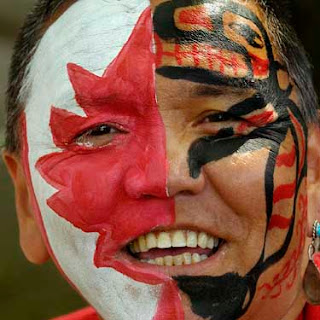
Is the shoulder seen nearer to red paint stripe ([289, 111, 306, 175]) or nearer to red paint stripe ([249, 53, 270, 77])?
red paint stripe ([289, 111, 306, 175])

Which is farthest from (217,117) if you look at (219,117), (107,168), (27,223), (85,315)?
(85,315)

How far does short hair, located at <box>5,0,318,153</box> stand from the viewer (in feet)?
6.81

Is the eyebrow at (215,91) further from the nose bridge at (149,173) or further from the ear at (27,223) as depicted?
the ear at (27,223)

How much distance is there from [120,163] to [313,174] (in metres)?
0.53

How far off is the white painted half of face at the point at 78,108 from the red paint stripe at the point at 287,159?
403mm

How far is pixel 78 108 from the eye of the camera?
6.40ft

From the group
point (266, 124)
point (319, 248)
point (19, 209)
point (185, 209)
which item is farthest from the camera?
point (19, 209)

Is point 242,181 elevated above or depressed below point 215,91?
below

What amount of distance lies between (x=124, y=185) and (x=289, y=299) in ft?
1.62

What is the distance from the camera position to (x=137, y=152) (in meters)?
1.87

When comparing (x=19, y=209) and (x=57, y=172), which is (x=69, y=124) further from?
(x=19, y=209)

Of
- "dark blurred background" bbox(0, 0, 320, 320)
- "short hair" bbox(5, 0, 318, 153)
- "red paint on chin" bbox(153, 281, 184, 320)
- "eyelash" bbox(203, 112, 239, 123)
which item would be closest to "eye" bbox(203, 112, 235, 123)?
"eyelash" bbox(203, 112, 239, 123)

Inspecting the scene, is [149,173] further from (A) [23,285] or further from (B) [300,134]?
(A) [23,285]

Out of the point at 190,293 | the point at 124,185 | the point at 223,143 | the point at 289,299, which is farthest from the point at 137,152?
the point at 289,299
